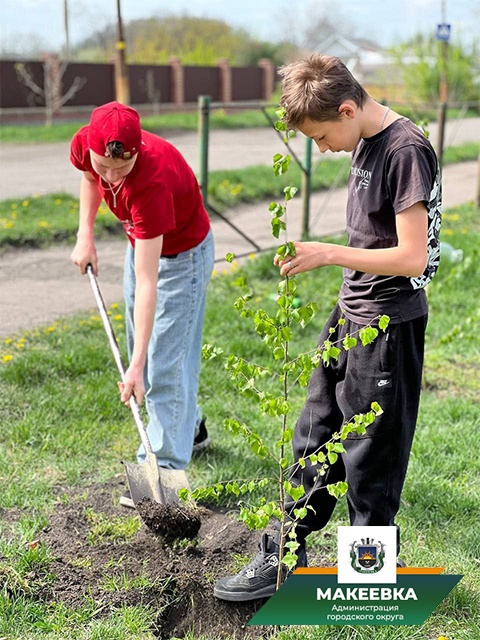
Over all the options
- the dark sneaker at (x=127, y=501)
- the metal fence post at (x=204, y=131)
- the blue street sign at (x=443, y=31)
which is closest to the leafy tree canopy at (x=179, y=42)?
the blue street sign at (x=443, y=31)

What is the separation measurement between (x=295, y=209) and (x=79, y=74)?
17013 mm

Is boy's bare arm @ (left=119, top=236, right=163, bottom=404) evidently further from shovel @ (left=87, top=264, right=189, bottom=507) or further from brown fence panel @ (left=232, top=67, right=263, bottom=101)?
brown fence panel @ (left=232, top=67, right=263, bottom=101)

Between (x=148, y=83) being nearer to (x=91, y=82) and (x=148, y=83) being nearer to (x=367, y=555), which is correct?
(x=91, y=82)

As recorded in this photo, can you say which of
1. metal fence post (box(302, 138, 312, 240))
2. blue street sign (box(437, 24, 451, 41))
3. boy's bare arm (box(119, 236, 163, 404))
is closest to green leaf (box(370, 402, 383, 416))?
boy's bare arm (box(119, 236, 163, 404))

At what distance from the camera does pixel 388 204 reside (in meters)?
2.28

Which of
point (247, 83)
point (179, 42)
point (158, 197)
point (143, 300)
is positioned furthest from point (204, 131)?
point (179, 42)

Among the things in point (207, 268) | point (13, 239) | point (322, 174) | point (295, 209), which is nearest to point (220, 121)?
point (322, 174)

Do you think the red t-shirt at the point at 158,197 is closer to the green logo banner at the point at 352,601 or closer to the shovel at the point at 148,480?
the shovel at the point at 148,480

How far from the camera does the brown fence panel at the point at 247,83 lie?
3212cm

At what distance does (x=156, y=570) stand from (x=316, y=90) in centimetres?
164

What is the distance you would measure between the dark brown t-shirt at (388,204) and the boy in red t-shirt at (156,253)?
717 mm

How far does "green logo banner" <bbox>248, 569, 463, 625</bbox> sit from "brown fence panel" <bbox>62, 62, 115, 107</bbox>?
24248 mm

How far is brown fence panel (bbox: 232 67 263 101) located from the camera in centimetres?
3212

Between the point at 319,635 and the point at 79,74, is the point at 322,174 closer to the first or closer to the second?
the point at 319,635
